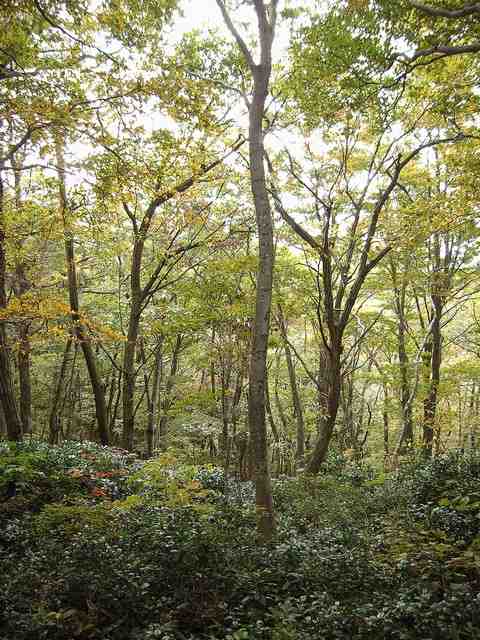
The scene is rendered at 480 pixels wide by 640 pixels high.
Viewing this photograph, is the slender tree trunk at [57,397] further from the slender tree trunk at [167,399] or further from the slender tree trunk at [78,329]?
the slender tree trunk at [78,329]

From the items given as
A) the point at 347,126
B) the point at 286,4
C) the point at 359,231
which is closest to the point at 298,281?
the point at 359,231

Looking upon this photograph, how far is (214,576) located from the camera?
13.8 ft

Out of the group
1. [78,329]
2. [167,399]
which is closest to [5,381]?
[78,329]

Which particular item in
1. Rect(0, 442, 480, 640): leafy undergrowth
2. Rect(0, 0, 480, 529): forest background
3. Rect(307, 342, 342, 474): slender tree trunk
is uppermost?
Rect(0, 0, 480, 529): forest background

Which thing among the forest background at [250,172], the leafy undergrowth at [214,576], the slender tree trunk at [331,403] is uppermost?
the forest background at [250,172]

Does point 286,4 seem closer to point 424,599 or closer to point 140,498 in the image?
point 140,498

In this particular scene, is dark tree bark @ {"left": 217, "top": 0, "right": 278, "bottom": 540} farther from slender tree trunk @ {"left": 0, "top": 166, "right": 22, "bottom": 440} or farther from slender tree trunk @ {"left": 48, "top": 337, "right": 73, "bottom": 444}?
slender tree trunk @ {"left": 48, "top": 337, "right": 73, "bottom": 444}

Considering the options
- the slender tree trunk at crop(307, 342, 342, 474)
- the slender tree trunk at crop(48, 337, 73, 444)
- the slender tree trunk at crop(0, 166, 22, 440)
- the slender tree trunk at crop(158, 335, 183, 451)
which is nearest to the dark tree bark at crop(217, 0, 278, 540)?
the slender tree trunk at crop(307, 342, 342, 474)

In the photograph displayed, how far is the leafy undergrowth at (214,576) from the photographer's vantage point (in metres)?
3.44

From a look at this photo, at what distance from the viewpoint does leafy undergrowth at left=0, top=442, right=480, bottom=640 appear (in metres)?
3.44

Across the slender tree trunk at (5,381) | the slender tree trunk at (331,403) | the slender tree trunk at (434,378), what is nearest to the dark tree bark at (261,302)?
the slender tree trunk at (331,403)

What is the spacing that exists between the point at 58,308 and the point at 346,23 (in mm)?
6897

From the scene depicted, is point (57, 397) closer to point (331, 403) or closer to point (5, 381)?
point (5, 381)

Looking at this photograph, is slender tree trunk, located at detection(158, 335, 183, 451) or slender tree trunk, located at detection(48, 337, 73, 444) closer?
slender tree trunk, located at detection(48, 337, 73, 444)
